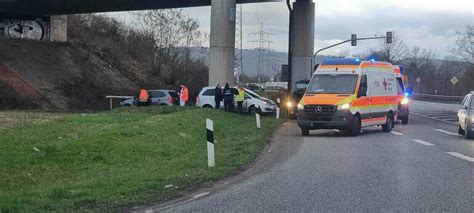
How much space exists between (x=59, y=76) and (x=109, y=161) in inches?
1440

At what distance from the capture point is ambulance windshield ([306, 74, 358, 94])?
71.8 ft

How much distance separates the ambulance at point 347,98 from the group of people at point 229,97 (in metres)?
9.57

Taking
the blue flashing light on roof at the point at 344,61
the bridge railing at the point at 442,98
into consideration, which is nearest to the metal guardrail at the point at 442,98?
the bridge railing at the point at 442,98

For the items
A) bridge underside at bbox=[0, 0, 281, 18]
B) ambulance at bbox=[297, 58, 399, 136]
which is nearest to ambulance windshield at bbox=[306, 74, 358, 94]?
ambulance at bbox=[297, 58, 399, 136]

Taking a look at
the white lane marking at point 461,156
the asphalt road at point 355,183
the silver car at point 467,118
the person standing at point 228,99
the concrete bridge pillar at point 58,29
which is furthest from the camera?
the concrete bridge pillar at point 58,29

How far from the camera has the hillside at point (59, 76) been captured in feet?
140

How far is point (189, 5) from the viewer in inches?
1805

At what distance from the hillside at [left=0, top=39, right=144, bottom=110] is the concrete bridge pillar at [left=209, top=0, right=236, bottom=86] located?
12717 millimetres

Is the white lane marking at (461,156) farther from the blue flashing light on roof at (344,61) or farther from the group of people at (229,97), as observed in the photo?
the group of people at (229,97)

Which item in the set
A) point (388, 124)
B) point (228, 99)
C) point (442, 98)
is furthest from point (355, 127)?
point (442, 98)

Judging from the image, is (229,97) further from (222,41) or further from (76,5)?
(76,5)

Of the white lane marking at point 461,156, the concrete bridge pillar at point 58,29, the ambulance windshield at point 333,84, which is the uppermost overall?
the concrete bridge pillar at point 58,29

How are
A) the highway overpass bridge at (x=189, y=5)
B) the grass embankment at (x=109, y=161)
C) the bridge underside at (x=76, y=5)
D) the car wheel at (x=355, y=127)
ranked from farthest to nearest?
1. the bridge underside at (x=76, y=5)
2. the highway overpass bridge at (x=189, y=5)
3. the car wheel at (x=355, y=127)
4. the grass embankment at (x=109, y=161)

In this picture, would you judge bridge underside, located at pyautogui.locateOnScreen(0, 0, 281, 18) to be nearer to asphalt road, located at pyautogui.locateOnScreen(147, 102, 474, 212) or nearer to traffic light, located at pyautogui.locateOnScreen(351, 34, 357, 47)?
traffic light, located at pyautogui.locateOnScreen(351, 34, 357, 47)
